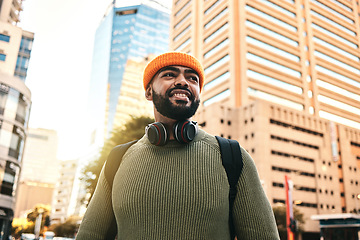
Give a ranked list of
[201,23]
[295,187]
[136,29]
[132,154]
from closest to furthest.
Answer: [132,154], [295,187], [201,23], [136,29]

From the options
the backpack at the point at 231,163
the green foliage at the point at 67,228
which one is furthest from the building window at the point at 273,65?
the backpack at the point at 231,163

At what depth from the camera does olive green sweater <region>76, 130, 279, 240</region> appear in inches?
56.6

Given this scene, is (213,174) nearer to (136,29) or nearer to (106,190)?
(106,190)

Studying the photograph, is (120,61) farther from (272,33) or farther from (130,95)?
(272,33)

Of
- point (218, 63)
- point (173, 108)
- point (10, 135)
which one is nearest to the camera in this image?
point (173, 108)

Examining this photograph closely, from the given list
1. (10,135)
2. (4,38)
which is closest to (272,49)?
(4,38)

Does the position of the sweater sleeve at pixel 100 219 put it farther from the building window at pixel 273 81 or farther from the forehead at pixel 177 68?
the building window at pixel 273 81

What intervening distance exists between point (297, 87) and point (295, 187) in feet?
77.1

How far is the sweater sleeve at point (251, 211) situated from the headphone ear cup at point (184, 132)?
29cm

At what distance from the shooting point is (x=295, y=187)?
55.6 metres

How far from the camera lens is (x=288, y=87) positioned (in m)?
67.7

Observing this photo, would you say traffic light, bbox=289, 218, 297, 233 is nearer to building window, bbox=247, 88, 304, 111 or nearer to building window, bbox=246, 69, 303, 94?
building window, bbox=247, 88, 304, 111

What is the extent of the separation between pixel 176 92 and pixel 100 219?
0.79 metres

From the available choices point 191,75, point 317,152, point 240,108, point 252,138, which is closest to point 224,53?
point 240,108
